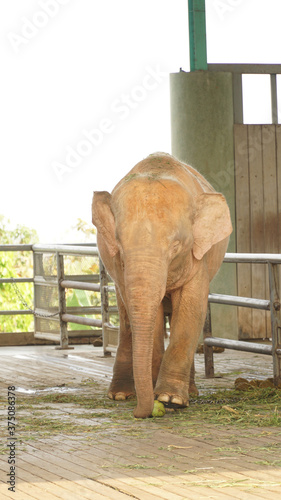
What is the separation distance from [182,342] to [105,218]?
0.94 meters

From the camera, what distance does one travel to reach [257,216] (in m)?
10.6

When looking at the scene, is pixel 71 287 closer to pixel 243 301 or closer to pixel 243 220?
pixel 243 220

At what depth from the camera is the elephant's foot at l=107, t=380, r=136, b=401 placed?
21.8 ft

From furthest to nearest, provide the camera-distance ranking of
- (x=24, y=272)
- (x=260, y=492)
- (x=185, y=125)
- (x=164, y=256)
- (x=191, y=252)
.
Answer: (x=24, y=272), (x=185, y=125), (x=191, y=252), (x=164, y=256), (x=260, y=492)

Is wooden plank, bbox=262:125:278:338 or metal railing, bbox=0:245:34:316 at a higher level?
wooden plank, bbox=262:125:278:338

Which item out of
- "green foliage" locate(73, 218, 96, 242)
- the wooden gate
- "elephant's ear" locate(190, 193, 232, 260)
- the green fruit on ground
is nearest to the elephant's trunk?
the green fruit on ground

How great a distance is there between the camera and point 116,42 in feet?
92.9

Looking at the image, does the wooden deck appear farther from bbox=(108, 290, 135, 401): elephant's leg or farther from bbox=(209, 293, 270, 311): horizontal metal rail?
bbox=(209, 293, 270, 311): horizontal metal rail

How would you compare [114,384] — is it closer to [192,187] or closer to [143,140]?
[192,187]

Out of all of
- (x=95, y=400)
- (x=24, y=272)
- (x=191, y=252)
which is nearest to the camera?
(x=191, y=252)

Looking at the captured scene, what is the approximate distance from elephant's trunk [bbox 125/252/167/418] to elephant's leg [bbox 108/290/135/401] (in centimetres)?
118

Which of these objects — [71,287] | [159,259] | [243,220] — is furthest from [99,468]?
[243,220]

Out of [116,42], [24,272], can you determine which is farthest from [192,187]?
[116,42]

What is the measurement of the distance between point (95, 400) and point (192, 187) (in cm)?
163
